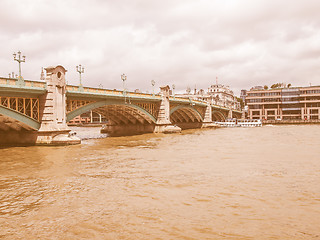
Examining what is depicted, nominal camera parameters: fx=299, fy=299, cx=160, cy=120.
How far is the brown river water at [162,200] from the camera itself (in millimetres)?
10188

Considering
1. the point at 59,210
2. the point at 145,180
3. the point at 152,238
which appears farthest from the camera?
the point at 145,180

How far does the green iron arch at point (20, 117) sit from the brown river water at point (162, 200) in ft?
31.9

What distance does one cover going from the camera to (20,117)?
108 feet

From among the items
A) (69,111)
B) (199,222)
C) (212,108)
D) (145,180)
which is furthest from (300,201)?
(212,108)

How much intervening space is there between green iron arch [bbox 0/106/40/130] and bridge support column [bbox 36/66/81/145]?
0.81m

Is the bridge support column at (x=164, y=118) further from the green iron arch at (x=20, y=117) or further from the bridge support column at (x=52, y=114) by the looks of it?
the green iron arch at (x=20, y=117)

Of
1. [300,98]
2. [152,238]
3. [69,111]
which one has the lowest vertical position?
[152,238]

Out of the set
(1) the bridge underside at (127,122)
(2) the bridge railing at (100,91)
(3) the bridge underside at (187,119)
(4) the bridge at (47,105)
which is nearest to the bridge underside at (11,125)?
(4) the bridge at (47,105)

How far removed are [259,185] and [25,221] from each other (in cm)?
1146

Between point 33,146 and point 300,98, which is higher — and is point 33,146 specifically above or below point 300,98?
below

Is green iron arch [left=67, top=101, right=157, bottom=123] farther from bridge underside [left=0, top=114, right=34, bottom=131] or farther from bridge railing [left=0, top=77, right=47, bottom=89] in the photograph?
bridge railing [left=0, top=77, right=47, bottom=89]

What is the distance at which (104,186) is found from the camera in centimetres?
1644

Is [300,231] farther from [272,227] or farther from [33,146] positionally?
[33,146]

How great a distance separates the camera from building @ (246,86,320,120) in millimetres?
125500
